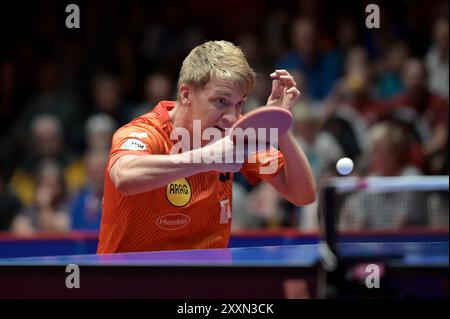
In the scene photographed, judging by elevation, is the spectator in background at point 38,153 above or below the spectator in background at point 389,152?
above

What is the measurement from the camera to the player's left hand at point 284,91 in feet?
14.3

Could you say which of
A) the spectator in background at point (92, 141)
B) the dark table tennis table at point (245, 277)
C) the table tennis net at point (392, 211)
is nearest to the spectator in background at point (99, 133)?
the spectator in background at point (92, 141)

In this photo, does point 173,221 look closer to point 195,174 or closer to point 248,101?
point 195,174

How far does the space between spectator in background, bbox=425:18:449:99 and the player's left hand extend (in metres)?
5.10

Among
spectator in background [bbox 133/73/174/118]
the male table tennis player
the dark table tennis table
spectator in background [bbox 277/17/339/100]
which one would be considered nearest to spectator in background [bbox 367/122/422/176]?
spectator in background [bbox 277/17/339/100]

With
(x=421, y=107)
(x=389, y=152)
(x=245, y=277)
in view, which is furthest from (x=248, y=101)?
(x=245, y=277)

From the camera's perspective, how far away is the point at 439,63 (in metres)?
9.39

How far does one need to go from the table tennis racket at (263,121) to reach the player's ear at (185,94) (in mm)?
816

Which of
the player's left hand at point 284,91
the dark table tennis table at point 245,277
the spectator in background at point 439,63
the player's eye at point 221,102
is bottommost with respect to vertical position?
the dark table tennis table at point 245,277

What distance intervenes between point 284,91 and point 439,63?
5376 millimetres

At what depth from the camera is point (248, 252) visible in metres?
4.27

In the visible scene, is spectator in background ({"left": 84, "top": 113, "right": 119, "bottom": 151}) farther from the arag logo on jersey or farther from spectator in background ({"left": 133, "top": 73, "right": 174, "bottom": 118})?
the arag logo on jersey

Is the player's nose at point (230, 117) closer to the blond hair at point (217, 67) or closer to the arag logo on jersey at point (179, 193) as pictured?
the blond hair at point (217, 67)
